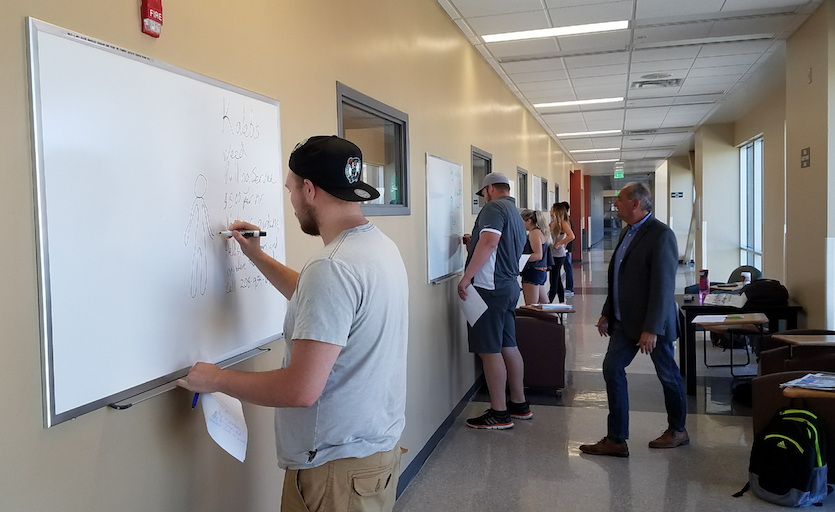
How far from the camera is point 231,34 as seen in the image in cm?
186

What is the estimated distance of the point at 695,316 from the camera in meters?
4.80

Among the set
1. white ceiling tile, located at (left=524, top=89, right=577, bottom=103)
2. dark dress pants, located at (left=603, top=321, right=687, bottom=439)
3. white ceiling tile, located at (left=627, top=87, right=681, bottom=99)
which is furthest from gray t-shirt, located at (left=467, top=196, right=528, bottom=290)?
white ceiling tile, located at (left=627, top=87, right=681, bottom=99)

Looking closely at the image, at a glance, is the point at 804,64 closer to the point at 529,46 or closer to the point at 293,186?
the point at 529,46

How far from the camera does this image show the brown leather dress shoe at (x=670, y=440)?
3.82 m

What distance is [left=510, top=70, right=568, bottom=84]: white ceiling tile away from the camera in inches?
258

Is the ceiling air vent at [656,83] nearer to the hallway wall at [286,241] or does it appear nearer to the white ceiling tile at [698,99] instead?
the white ceiling tile at [698,99]

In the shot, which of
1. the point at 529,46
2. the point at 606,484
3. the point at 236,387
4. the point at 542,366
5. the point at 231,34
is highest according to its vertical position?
the point at 529,46

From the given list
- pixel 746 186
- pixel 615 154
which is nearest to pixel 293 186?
pixel 746 186

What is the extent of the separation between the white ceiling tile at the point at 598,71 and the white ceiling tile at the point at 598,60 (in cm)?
13

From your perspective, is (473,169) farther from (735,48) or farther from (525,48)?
(735,48)

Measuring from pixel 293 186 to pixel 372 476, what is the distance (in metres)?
0.77

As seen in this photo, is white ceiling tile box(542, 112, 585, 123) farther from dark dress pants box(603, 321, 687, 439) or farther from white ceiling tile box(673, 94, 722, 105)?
dark dress pants box(603, 321, 687, 439)

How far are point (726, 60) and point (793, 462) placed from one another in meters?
4.42

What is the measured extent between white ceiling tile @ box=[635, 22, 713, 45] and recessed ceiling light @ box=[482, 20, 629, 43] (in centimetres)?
25
